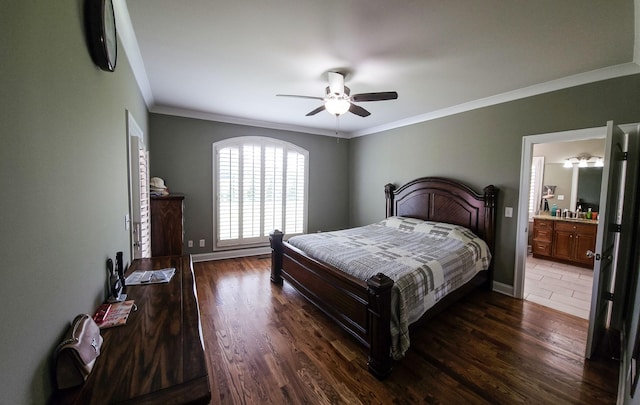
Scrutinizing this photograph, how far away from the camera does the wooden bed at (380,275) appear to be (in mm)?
1901

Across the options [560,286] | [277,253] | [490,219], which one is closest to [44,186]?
[277,253]

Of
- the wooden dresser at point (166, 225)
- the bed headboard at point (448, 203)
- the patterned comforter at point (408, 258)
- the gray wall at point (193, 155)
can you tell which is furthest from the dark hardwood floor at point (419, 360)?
the gray wall at point (193, 155)

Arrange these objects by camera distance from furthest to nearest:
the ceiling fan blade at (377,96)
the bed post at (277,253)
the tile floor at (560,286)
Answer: the bed post at (277,253) → the tile floor at (560,286) → the ceiling fan blade at (377,96)

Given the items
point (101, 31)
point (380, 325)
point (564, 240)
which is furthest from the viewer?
point (564, 240)

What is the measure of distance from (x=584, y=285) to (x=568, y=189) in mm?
2355

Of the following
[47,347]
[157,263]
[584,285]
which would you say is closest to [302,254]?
[157,263]

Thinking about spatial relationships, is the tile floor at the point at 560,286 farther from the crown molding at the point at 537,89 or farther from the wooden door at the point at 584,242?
the crown molding at the point at 537,89

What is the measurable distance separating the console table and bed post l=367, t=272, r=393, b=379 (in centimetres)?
121

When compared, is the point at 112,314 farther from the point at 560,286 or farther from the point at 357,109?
the point at 560,286

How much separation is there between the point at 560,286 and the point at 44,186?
5.28 m

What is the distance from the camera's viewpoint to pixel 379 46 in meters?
2.16

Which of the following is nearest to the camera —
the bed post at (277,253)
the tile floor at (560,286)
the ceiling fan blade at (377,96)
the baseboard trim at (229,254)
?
the ceiling fan blade at (377,96)

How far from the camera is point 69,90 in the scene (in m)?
1.04

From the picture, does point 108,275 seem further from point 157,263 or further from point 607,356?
point 607,356
